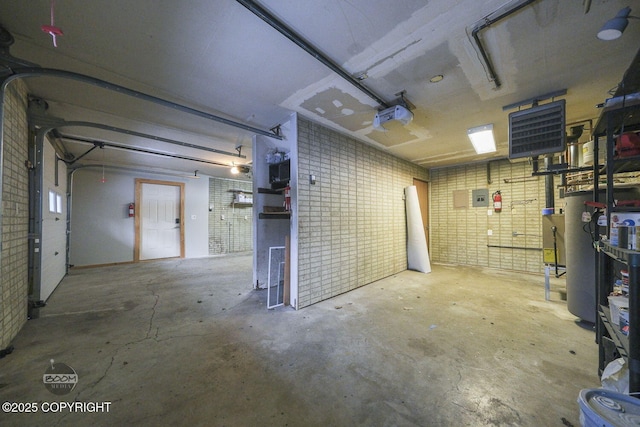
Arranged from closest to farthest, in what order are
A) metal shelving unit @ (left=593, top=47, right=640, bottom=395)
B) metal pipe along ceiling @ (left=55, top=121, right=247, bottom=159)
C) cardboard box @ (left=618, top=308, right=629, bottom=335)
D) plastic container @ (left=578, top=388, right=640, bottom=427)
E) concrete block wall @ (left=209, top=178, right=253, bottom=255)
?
plastic container @ (left=578, top=388, right=640, bottom=427) < metal shelving unit @ (left=593, top=47, right=640, bottom=395) < cardboard box @ (left=618, top=308, right=629, bottom=335) < metal pipe along ceiling @ (left=55, top=121, right=247, bottom=159) < concrete block wall @ (left=209, top=178, right=253, bottom=255)

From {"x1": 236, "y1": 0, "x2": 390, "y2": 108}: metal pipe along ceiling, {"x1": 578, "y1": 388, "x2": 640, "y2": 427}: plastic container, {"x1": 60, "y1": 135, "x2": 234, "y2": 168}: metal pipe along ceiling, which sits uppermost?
{"x1": 236, "y1": 0, "x2": 390, "y2": 108}: metal pipe along ceiling

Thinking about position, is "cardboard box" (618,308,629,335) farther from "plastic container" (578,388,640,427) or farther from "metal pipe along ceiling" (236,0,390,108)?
"metal pipe along ceiling" (236,0,390,108)

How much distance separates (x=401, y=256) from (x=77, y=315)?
6100 millimetres

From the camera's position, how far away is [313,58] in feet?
7.41

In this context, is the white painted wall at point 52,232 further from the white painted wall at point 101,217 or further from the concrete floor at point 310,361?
the white painted wall at point 101,217

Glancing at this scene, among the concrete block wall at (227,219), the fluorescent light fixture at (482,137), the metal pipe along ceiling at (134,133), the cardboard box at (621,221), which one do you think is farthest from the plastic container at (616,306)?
the concrete block wall at (227,219)

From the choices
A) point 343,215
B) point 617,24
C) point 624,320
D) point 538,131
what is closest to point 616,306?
point 624,320

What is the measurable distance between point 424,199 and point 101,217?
31.0 feet

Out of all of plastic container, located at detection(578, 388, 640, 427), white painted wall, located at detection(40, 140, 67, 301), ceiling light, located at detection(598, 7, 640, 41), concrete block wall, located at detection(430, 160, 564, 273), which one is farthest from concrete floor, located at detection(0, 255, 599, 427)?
ceiling light, located at detection(598, 7, 640, 41)

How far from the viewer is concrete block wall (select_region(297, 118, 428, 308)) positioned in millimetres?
3609

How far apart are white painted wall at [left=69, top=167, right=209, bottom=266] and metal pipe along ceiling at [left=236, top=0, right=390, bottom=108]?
733 centimetres

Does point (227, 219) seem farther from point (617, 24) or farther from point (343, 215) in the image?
point (617, 24)

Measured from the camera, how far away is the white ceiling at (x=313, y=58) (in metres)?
1.75

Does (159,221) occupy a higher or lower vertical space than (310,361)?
higher
